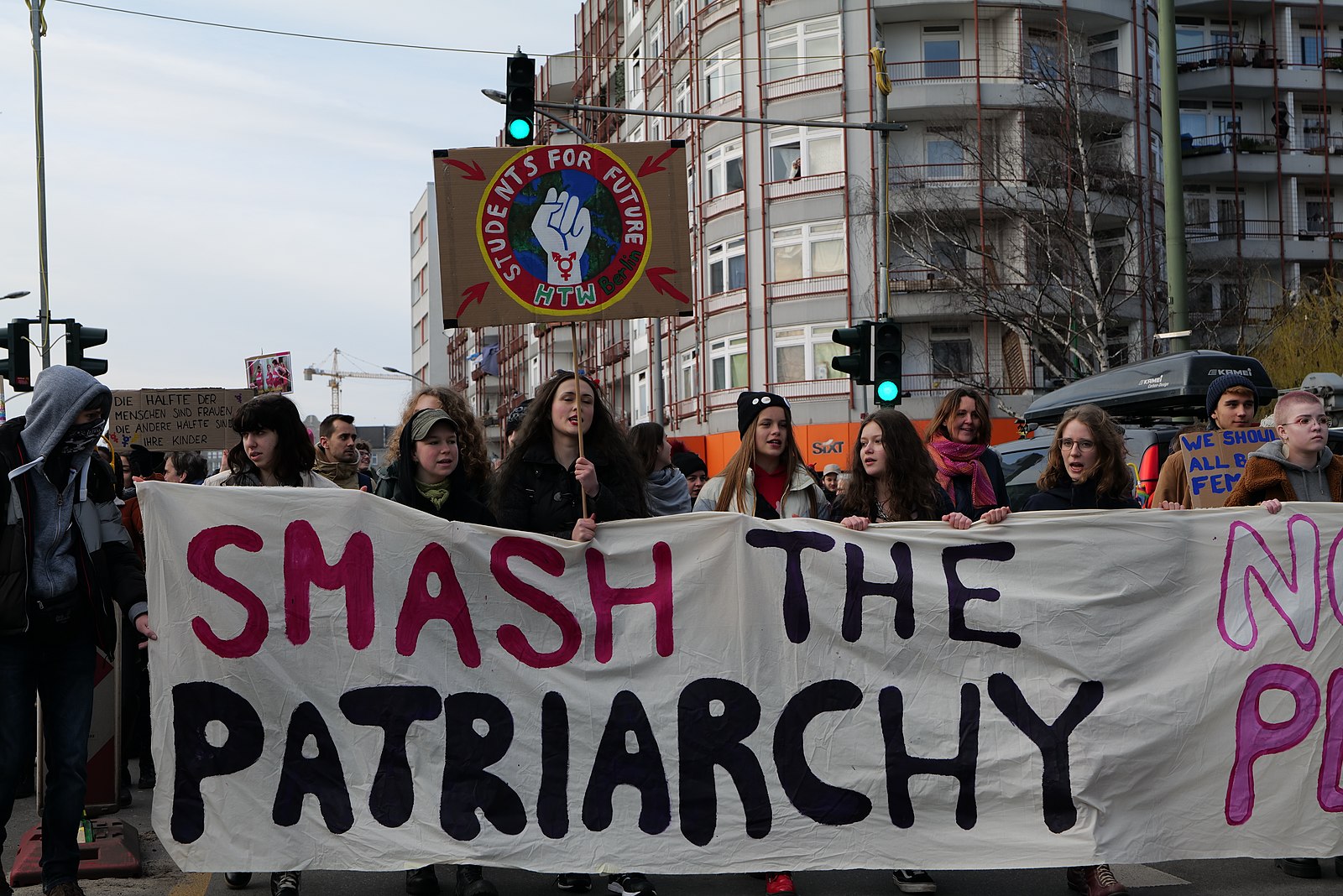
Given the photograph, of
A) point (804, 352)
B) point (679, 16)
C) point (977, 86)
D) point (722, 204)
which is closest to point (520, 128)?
point (804, 352)

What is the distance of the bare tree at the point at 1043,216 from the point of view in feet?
105

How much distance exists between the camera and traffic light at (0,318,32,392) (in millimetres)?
17438

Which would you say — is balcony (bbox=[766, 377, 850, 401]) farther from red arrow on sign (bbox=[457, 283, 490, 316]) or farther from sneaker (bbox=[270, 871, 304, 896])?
sneaker (bbox=[270, 871, 304, 896])

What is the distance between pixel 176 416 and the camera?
1297cm

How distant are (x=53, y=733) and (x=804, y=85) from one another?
34049 mm

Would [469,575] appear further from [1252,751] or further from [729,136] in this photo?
[729,136]

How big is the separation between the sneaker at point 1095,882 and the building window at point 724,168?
34067 mm

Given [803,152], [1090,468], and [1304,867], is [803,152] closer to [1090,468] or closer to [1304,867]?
[1090,468]

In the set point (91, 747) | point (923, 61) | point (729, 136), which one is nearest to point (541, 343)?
point (729, 136)

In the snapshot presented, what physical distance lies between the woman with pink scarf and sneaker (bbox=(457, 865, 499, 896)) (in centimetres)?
253

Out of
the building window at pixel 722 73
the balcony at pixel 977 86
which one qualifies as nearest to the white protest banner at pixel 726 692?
the balcony at pixel 977 86

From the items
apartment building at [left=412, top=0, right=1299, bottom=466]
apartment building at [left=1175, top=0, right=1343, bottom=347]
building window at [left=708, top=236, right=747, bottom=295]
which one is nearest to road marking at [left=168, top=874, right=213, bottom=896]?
apartment building at [left=412, top=0, right=1299, bottom=466]

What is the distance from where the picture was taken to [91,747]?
631cm

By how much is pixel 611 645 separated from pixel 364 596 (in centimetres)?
96
